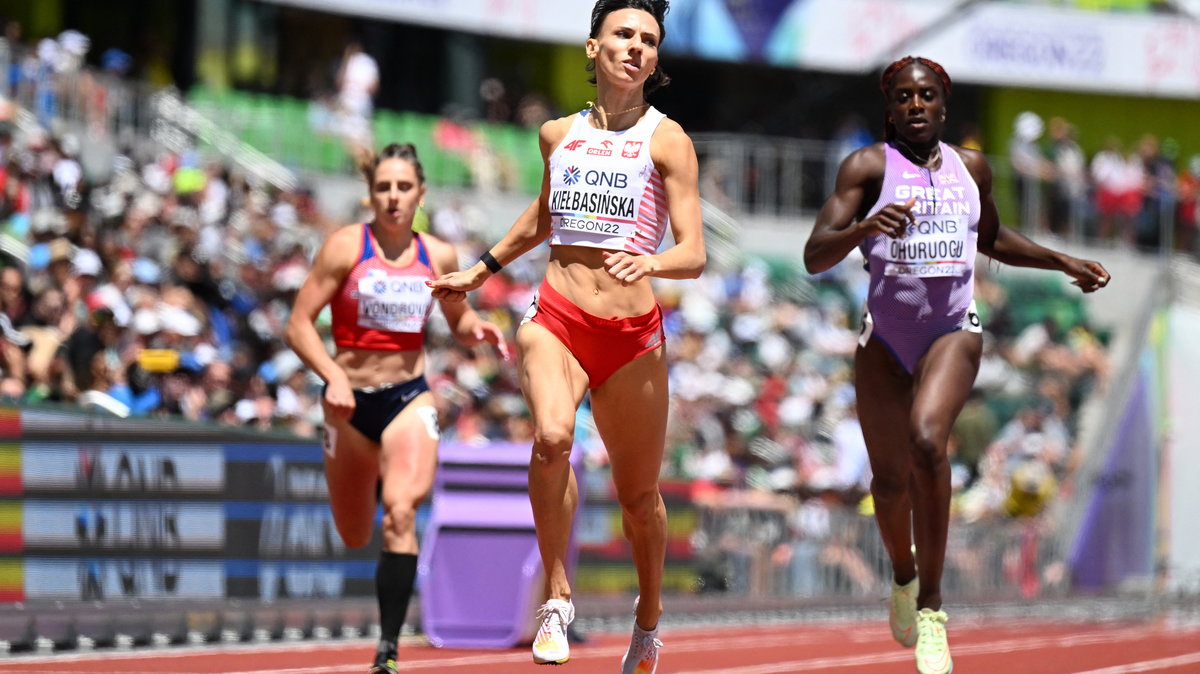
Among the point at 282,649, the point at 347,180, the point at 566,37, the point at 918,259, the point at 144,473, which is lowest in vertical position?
the point at 282,649

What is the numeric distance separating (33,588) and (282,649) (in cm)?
157

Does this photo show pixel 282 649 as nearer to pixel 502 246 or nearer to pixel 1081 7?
pixel 502 246

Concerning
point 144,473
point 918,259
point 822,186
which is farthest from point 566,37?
point 918,259

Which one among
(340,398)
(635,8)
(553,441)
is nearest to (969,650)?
(340,398)

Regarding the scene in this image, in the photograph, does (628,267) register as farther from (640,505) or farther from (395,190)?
(395,190)

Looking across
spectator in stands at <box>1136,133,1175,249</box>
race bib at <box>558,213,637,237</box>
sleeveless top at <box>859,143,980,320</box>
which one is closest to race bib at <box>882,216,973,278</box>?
sleeveless top at <box>859,143,980,320</box>

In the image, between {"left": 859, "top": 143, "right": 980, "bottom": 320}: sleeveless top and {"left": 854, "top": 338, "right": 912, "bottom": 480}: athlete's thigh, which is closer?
{"left": 859, "top": 143, "right": 980, "bottom": 320}: sleeveless top

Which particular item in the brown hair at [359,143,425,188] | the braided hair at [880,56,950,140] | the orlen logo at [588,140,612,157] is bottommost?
the orlen logo at [588,140,612,157]

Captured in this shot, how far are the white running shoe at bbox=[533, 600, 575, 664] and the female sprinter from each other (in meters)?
1.99

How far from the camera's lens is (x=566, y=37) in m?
28.1

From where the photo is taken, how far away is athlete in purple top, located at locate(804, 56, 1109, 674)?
8930 mm

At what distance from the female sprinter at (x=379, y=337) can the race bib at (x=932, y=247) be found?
2004mm

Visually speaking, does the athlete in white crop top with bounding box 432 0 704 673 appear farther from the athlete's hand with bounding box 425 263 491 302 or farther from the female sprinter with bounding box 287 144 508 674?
the female sprinter with bounding box 287 144 508 674

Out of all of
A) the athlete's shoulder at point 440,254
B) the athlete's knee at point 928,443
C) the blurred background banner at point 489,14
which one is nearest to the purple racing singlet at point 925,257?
Result: the athlete's knee at point 928,443
